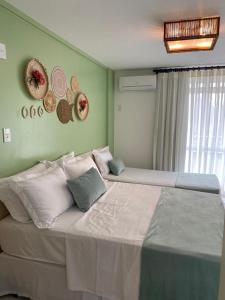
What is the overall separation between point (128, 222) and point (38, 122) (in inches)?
53.1

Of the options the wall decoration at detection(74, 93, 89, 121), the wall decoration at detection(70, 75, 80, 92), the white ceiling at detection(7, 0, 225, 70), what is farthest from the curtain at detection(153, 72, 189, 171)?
the wall decoration at detection(70, 75, 80, 92)

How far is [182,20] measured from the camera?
81.4 inches

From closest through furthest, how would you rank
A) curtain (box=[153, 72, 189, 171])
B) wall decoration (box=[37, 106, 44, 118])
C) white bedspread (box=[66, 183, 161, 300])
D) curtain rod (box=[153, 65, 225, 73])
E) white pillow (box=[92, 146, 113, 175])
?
white bedspread (box=[66, 183, 161, 300]) < wall decoration (box=[37, 106, 44, 118]) < white pillow (box=[92, 146, 113, 175]) < curtain rod (box=[153, 65, 225, 73]) < curtain (box=[153, 72, 189, 171])

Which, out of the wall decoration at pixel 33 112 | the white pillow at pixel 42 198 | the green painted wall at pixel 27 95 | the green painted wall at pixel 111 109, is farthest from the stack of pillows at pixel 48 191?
the green painted wall at pixel 111 109

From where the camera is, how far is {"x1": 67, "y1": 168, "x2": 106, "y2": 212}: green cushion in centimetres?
212

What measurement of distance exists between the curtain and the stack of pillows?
6.73ft

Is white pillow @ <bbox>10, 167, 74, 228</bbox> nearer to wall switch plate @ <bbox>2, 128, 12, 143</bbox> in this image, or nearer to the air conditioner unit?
wall switch plate @ <bbox>2, 128, 12, 143</bbox>

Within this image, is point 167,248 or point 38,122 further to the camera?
point 38,122

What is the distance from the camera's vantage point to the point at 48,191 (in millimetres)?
1900

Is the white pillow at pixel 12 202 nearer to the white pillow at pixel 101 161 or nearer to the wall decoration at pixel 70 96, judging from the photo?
the wall decoration at pixel 70 96

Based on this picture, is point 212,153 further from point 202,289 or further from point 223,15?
point 202,289

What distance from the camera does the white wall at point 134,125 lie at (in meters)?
4.31

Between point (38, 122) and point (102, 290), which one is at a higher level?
point (38, 122)

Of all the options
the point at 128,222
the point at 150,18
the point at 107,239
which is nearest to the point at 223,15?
the point at 150,18
